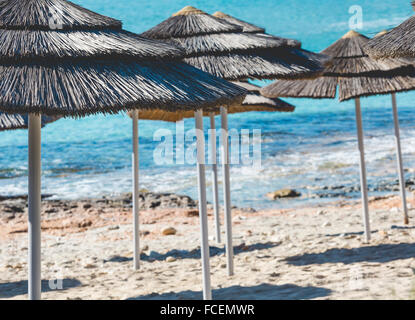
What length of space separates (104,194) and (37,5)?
15.9 m

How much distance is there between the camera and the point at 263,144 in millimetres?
29297

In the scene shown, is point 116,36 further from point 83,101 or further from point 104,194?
point 104,194

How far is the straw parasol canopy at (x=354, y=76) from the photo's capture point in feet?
25.1

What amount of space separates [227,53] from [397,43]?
1855 millimetres

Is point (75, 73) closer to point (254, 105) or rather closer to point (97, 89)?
point (97, 89)

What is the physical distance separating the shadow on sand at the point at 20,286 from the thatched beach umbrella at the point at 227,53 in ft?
6.29

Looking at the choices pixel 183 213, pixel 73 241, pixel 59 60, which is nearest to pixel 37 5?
pixel 59 60

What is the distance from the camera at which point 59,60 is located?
14.1 ft

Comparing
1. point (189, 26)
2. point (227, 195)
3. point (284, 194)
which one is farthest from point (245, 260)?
point (284, 194)

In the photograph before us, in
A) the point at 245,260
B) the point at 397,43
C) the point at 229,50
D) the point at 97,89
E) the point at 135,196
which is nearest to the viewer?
the point at 97,89

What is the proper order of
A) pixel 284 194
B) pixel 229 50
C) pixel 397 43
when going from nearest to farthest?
pixel 397 43 < pixel 229 50 < pixel 284 194

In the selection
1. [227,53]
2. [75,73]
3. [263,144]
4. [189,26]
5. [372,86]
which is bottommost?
[75,73]

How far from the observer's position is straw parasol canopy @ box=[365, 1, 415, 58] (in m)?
5.59

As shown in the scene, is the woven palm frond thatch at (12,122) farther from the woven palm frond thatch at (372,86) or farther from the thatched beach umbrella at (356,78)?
the woven palm frond thatch at (372,86)
